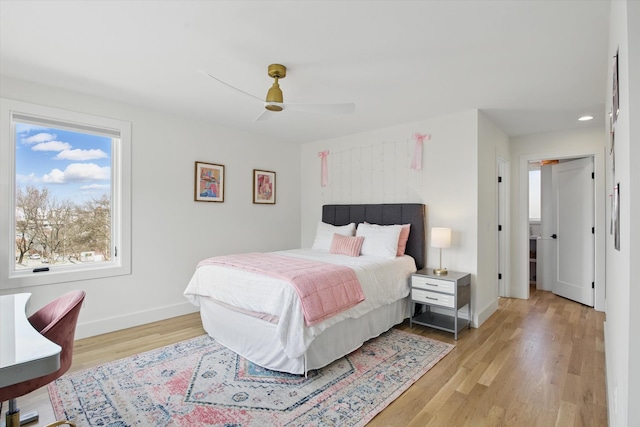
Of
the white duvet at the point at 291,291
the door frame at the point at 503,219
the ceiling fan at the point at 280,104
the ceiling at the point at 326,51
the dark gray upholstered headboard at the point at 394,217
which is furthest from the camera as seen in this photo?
the door frame at the point at 503,219

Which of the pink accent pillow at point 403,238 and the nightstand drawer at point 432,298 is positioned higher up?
the pink accent pillow at point 403,238

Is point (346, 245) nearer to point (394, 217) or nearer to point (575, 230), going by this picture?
point (394, 217)

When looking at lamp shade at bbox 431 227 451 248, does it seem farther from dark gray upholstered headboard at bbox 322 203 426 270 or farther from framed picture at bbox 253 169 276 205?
framed picture at bbox 253 169 276 205

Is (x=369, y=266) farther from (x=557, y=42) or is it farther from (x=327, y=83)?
(x=557, y=42)

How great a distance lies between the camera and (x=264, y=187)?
194 inches

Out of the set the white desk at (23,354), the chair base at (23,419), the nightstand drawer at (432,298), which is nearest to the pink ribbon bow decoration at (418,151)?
the nightstand drawer at (432,298)

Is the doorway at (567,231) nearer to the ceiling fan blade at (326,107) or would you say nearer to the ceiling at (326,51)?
the ceiling at (326,51)

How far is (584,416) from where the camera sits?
6.68ft

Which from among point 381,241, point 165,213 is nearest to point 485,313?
point 381,241

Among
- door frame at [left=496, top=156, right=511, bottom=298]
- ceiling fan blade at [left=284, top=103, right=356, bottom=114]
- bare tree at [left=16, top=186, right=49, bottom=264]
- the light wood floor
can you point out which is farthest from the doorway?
bare tree at [left=16, top=186, right=49, bottom=264]

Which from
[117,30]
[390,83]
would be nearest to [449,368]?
[390,83]

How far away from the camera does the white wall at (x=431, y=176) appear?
12.0 ft

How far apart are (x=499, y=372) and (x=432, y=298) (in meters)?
0.95

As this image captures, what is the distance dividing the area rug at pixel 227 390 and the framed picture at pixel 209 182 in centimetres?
194
